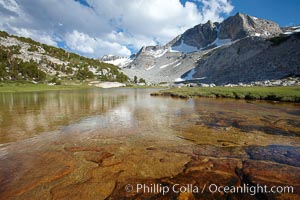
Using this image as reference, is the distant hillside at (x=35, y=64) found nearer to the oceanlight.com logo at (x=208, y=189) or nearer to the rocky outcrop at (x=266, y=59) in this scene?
the rocky outcrop at (x=266, y=59)

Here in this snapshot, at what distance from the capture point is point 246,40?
104 metres

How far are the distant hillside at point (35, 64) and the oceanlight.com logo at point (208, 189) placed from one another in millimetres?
93410

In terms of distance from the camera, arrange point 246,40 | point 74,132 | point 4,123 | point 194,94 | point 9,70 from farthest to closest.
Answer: point 246,40
point 9,70
point 194,94
point 4,123
point 74,132

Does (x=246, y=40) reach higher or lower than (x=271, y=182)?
higher

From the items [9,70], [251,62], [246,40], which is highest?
[246,40]

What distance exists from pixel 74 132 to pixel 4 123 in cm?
602

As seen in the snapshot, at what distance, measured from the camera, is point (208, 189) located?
4.40 metres

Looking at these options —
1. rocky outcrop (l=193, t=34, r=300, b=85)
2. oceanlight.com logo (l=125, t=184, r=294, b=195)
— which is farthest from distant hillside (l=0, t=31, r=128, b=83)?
oceanlight.com logo (l=125, t=184, r=294, b=195)

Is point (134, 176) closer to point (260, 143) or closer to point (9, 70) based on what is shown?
point (260, 143)

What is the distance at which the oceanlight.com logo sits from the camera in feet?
14.0

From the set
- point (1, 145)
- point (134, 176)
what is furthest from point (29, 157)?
point (134, 176)

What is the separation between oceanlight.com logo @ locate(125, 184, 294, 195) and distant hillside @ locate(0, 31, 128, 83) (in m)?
93.4

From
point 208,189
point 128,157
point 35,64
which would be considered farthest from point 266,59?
point 35,64

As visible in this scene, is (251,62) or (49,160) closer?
(49,160)
